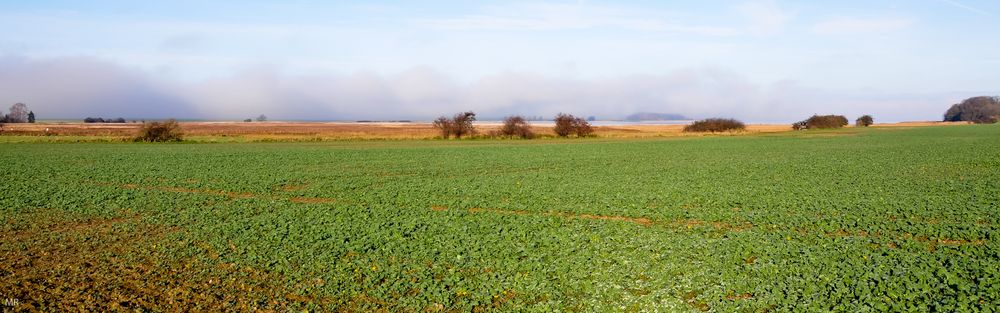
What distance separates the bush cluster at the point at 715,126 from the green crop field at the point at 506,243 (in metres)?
77.7

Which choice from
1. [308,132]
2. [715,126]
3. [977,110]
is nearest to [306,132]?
[308,132]

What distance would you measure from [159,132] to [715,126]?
75.4 meters

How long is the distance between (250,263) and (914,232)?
12.7 metres

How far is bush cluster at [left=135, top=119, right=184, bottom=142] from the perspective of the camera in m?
60.9

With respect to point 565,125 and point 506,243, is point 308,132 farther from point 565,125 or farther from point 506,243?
point 506,243

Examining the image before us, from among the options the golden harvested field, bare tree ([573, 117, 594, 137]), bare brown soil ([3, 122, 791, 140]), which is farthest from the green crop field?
bare tree ([573, 117, 594, 137])

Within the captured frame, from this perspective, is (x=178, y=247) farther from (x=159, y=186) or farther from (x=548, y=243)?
(x=159, y=186)

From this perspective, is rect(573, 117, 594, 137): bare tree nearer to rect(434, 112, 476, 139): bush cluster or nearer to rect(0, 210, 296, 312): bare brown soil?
rect(434, 112, 476, 139): bush cluster

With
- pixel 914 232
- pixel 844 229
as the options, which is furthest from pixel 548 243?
pixel 914 232

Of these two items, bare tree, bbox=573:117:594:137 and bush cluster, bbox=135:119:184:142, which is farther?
bare tree, bbox=573:117:594:137

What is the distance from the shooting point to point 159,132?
6200cm

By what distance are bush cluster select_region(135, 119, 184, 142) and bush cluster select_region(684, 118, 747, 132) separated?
72.1 metres

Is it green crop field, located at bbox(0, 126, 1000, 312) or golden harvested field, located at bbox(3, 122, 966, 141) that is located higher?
golden harvested field, located at bbox(3, 122, 966, 141)

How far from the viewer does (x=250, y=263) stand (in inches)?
443
